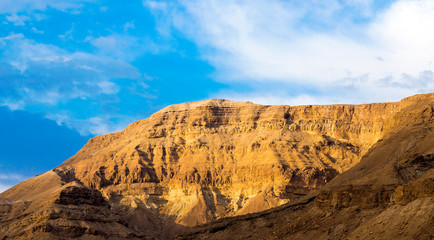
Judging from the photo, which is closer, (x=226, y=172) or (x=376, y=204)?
(x=376, y=204)

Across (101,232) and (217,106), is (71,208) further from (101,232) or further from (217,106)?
(217,106)

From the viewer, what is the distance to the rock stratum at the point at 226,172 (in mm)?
100062

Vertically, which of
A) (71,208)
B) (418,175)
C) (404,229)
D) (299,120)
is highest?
(299,120)

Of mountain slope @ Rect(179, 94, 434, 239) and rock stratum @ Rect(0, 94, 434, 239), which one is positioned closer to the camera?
mountain slope @ Rect(179, 94, 434, 239)

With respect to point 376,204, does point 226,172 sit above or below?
above

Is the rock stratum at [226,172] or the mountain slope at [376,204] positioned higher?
the rock stratum at [226,172]

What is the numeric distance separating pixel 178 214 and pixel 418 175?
57.4 meters

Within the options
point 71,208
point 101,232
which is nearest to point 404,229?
point 101,232

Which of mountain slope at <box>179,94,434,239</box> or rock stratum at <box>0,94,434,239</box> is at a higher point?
rock stratum at <box>0,94,434,239</box>

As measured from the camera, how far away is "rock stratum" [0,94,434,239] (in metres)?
100

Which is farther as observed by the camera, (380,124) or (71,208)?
(380,124)

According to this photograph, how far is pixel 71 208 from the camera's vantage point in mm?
121000

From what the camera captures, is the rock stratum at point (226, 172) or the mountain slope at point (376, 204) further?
the rock stratum at point (226, 172)

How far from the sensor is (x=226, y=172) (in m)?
146
